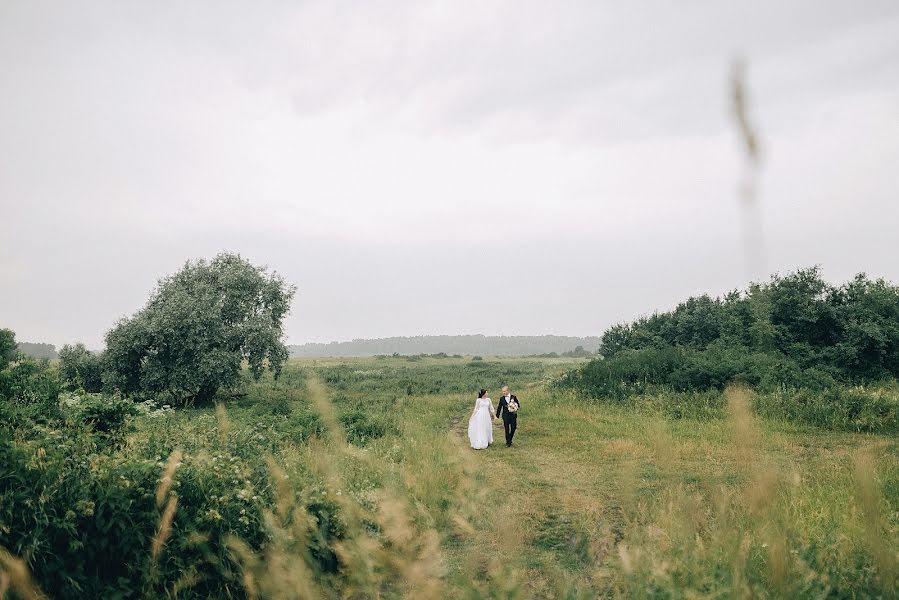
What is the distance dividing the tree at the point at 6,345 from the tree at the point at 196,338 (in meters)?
19.7

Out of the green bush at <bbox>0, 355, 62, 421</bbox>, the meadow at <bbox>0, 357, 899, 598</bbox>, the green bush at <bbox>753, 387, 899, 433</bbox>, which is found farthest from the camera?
the green bush at <bbox>753, 387, 899, 433</bbox>

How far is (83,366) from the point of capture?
102 ft

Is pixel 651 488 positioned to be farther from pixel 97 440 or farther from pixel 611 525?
pixel 97 440

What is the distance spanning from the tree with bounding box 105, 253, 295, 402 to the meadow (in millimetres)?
17463

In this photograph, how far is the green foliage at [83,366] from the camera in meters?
31.0

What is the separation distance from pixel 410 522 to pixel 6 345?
7.83 metres

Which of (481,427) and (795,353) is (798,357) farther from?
(481,427)

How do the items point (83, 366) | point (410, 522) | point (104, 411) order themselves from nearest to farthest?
1. point (410, 522)
2. point (104, 411)
3. point (83, 366)

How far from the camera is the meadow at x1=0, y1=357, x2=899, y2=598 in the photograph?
11.5ft

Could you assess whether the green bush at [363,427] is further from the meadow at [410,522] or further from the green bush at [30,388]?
the green bush at [30,388]

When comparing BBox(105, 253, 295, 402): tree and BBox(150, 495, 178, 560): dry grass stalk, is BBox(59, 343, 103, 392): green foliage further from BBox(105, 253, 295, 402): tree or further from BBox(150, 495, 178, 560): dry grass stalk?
BBox(150, 495, 178, 560): dry grass stalk

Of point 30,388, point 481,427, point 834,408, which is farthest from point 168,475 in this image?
point 834,408

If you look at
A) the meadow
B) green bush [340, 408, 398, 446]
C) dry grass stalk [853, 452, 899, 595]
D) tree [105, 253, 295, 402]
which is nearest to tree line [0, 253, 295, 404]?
tree [105, 253, 295, 402]

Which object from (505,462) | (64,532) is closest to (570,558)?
(64,532)
